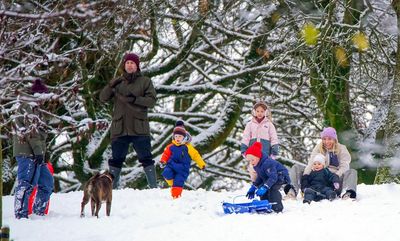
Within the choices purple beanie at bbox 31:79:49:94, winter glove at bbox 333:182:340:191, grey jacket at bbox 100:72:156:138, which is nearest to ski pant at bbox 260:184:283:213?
winter glove at bbox 333:182:340:191

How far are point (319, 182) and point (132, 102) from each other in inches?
121

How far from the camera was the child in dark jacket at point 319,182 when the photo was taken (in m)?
10.7

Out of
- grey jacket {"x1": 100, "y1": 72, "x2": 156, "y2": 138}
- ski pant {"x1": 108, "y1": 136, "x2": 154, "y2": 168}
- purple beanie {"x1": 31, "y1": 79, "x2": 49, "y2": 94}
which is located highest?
grey jacket {"x1": 100, "y1": 72, "x2": 156, "y2": 138}

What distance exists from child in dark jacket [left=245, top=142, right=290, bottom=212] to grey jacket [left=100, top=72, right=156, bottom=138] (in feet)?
7.35

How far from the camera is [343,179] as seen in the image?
1105 centimetres

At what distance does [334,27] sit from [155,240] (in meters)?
6.91

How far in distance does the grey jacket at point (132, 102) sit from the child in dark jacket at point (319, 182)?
2.58 metres

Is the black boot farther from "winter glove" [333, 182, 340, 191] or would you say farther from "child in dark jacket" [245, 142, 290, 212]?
"winter glove" [333, 182, 340, 191]

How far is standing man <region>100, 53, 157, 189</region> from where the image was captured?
39.3 ft

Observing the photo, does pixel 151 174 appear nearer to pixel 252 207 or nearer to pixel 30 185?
pixel 30 185

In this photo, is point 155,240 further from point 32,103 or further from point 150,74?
point 150,74

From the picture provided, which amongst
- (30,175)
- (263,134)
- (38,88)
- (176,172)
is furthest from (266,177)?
(38,88)

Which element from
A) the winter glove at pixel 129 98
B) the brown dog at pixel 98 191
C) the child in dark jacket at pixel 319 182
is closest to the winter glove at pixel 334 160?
the child in dark jacket at pixel 319 182

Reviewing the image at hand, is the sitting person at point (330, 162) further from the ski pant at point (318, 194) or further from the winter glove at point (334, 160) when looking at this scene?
the ski pant at point (318, 194)
